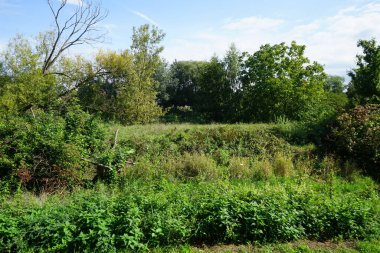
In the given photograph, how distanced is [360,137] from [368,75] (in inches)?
213

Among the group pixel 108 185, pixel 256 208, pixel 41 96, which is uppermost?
pixel 41 96

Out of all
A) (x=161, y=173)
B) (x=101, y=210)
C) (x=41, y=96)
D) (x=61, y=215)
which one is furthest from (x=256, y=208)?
(x=41, y=96)

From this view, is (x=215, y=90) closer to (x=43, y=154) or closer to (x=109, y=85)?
(x=109, y=85)

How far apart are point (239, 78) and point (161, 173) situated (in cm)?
2017

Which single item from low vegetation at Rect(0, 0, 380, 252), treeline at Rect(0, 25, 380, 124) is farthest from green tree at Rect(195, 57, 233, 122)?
low vegetation at Rect(0, 0, 380, 252)

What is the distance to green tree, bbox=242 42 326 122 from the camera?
22625 mm

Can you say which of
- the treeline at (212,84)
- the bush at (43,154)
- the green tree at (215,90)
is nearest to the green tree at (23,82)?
the treeline at (212,84)

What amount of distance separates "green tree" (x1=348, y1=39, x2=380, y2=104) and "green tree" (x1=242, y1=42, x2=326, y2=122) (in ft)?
19.8

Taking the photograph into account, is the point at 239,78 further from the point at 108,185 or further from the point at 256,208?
the point at 256,208

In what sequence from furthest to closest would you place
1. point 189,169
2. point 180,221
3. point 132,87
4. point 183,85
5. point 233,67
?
point 183,85, point 233,67, point 132,87, point 189,169, point 180,221

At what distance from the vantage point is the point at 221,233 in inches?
224

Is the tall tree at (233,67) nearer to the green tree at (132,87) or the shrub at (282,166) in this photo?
the green tree at (132,87)

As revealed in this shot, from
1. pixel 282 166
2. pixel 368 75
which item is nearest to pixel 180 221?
pixel 282 166

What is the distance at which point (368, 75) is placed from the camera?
15453mm
